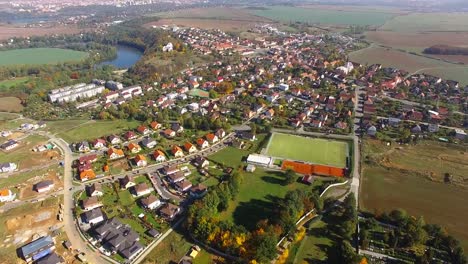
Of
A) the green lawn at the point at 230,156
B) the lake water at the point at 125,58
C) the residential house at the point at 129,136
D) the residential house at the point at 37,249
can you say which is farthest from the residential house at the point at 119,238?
the lake water at the point at 125,58

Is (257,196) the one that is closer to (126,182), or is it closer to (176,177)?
(176,177)

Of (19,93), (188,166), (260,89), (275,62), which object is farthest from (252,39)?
(188,166)

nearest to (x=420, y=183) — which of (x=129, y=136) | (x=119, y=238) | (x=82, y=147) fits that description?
(x=119, y=238)

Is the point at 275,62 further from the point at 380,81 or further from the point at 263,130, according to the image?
the point at 263,130

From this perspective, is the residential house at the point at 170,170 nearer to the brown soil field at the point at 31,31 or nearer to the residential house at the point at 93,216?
the residential house at the point at 93,216

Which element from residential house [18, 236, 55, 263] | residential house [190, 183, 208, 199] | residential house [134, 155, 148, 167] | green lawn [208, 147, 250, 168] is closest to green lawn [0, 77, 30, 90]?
residential house [134, 155, 148, 167]

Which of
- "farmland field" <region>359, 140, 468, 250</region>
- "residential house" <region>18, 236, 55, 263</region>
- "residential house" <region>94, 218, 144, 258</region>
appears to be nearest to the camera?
"residential house" <region>18, 236, 55, 263</region>

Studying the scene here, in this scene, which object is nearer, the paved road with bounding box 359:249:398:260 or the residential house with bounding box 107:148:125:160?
the paved road with bounding box 359:249:398:260

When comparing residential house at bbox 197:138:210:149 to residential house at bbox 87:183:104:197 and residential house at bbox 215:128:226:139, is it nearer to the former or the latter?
residential house at bbox 215:128:226:139
